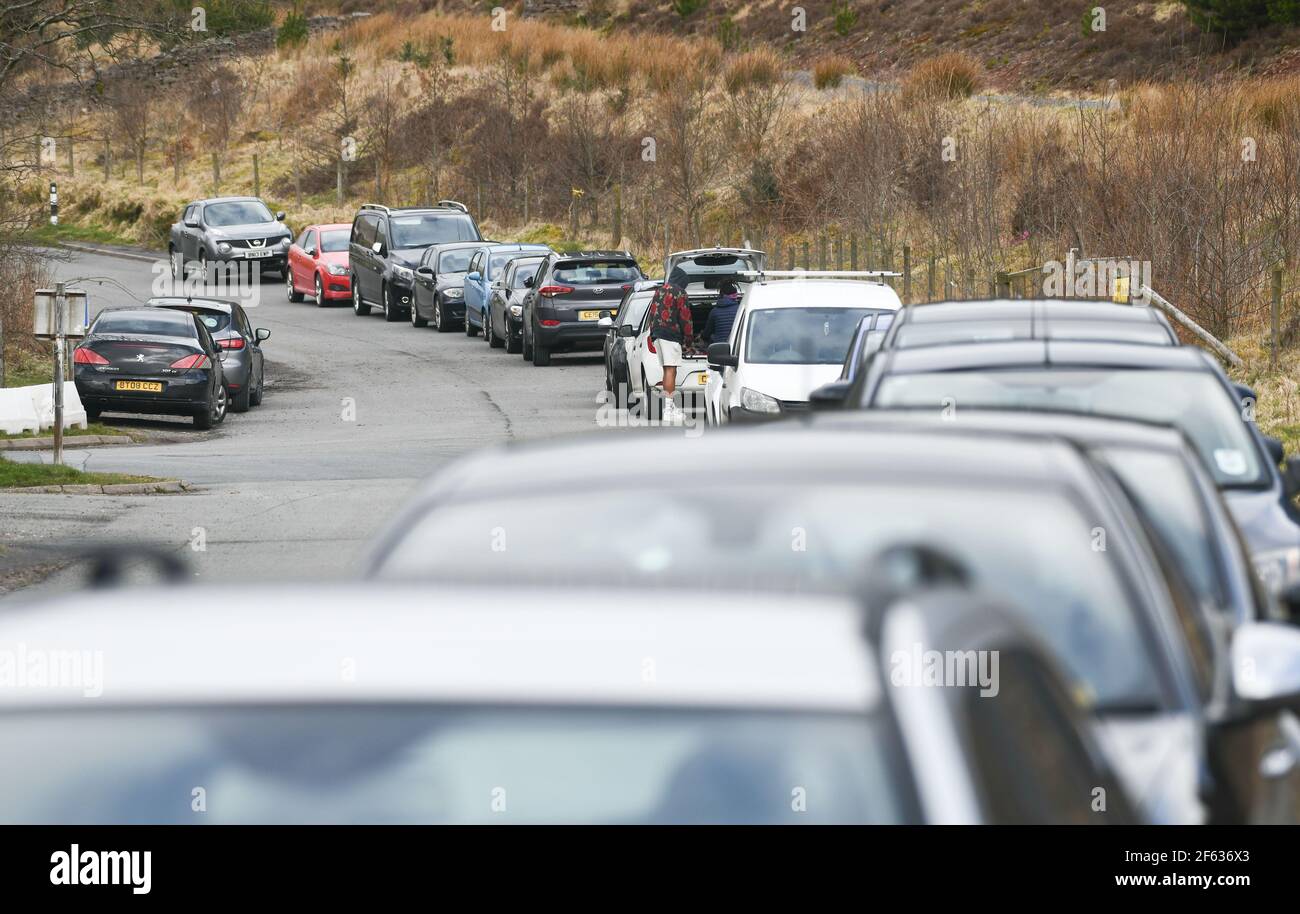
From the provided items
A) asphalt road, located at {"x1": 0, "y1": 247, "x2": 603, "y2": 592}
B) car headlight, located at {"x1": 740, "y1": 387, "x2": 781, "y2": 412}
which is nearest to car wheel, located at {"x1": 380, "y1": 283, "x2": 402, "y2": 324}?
asphalt road, located at {"x1": 0, "y1": 247, "x2": 603, "y2": 592}

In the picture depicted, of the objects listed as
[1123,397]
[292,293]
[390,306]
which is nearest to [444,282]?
[390,306]

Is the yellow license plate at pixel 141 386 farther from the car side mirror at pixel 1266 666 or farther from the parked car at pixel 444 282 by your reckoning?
the car side mirror at pixel 1266 666

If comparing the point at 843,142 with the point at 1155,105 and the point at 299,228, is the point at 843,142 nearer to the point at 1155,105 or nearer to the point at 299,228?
the point at 1155,105

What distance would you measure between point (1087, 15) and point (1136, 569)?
196 ft

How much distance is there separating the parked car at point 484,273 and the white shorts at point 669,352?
15.1 meters

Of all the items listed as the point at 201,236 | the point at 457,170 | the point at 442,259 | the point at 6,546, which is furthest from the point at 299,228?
the point at 6,546

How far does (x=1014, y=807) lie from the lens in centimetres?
273

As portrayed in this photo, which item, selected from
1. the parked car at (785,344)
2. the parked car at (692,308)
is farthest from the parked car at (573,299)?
the parked car at (785,344)

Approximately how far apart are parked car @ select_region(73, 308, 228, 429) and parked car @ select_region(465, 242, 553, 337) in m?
11.4

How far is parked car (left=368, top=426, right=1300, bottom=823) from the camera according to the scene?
14.6ft

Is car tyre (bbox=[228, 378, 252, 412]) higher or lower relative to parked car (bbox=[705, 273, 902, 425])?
lower

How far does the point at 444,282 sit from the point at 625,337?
1435 centimetres

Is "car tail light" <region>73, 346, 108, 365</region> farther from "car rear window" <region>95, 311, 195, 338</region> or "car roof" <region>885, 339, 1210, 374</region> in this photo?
"car roof" <region>885, 339, 1210, 374</region>

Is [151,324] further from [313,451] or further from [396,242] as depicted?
[396,242]
